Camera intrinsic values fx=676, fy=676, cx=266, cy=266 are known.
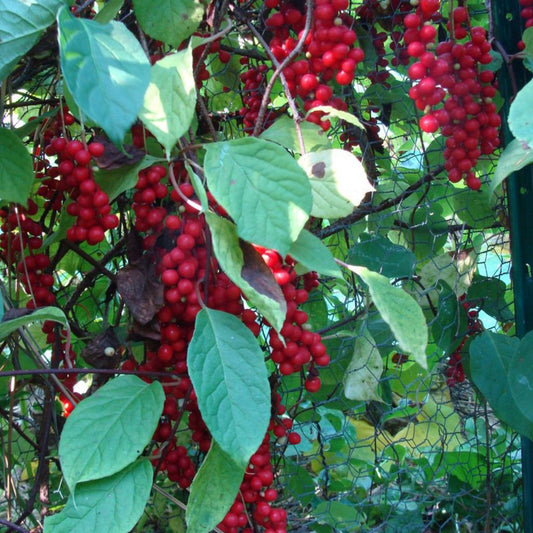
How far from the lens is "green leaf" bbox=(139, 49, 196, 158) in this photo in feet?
1.77

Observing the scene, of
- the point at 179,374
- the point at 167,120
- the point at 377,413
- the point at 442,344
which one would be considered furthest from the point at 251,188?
the point at 377,413

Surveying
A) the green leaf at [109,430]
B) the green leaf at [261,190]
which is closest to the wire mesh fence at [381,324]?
the green leaf at [109,430]

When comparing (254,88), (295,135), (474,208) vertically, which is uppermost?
(254,88)

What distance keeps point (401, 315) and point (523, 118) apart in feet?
0.61

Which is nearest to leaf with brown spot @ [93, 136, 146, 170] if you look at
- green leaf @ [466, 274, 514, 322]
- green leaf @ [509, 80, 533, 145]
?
green leaf @ [509, 80, 533, 145]

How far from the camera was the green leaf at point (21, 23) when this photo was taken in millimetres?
585

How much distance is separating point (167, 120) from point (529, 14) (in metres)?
0.53

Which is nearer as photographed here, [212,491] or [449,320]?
[212,491]

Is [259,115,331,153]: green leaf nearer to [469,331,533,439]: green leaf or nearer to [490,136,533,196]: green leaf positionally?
[490,136,533,196]: green leaf

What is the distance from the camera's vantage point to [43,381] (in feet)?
2.77

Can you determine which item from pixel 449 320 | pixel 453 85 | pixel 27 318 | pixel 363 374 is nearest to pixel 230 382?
pixel 27 318

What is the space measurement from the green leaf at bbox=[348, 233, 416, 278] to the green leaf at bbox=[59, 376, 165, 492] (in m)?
0.44

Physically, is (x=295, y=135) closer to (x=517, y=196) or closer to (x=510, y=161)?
(x=510, y=161)

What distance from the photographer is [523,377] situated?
2.59 ft
